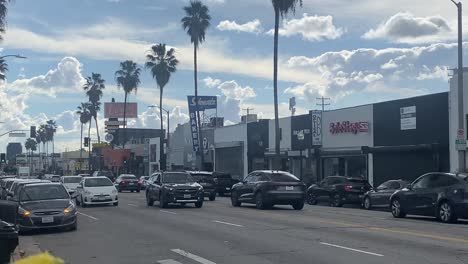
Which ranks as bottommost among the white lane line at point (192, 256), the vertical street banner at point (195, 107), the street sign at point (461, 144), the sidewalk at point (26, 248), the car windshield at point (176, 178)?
the sidewalk at point (26, 248)

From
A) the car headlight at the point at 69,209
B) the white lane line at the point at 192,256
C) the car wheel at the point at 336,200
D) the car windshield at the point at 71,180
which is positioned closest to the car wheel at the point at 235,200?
the car wheel at the point at 336,200

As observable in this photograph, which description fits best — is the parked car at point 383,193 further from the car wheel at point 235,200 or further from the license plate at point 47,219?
the license plate at point 47,219

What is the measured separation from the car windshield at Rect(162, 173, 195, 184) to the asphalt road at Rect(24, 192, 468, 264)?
6.26 m

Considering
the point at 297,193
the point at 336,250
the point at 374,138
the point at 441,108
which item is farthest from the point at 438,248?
the point at 374,138

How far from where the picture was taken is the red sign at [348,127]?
122 ft

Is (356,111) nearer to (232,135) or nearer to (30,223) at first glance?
(232,135)

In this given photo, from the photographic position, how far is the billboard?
10888 centimetres

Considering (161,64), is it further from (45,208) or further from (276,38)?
(45,208)

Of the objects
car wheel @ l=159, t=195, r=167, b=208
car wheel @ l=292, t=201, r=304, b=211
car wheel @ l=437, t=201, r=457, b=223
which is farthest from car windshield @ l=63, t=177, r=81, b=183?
Answer: car wheel @ l=437, t=201, r=457, b=223

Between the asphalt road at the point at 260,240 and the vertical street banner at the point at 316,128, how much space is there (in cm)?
1989

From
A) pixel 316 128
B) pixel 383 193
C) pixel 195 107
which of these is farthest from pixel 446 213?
pixel 195 107

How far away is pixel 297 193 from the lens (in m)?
25.5

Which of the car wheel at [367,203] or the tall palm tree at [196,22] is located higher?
the tall palm tree at [196,22]

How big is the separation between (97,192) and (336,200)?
1129cm
